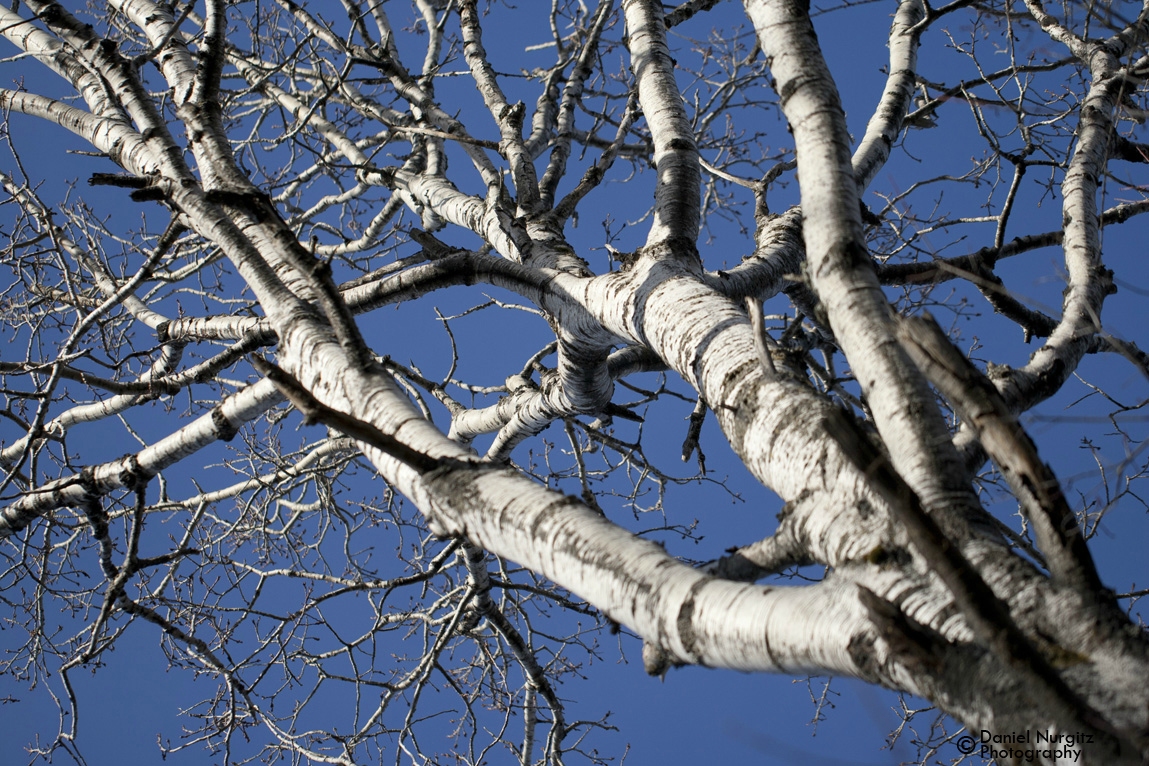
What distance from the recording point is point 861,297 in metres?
1.50

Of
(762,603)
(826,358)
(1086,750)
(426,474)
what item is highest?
(826,358)

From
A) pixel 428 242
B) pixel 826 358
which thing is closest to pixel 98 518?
pixel 428 242

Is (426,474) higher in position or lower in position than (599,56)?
lower

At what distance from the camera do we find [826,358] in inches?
158

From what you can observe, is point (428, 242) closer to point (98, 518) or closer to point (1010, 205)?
point (98, 518)

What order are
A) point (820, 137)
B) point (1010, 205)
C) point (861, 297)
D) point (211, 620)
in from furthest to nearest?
point (211, 620) < point (1010, 205) < point (820, 137) < point (861, 297)

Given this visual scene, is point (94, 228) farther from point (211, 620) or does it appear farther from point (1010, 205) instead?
point (1010, 205)

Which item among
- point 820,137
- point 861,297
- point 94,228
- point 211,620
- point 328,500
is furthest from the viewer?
point 328,500

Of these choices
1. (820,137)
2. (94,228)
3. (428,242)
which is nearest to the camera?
(820,137)

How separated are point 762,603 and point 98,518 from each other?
279 cm

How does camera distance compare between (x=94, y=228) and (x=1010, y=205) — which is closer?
(x=1010, y=205)

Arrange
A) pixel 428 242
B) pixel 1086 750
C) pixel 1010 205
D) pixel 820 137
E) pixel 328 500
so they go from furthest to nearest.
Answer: pixel 328 500, pixel 428 242, pixel 1010 205, pixel 820 137, pixel 1086 750

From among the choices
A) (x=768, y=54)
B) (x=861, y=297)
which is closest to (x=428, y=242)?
(x=768, y=54)

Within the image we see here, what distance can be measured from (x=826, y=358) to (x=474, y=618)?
7.80 ft
